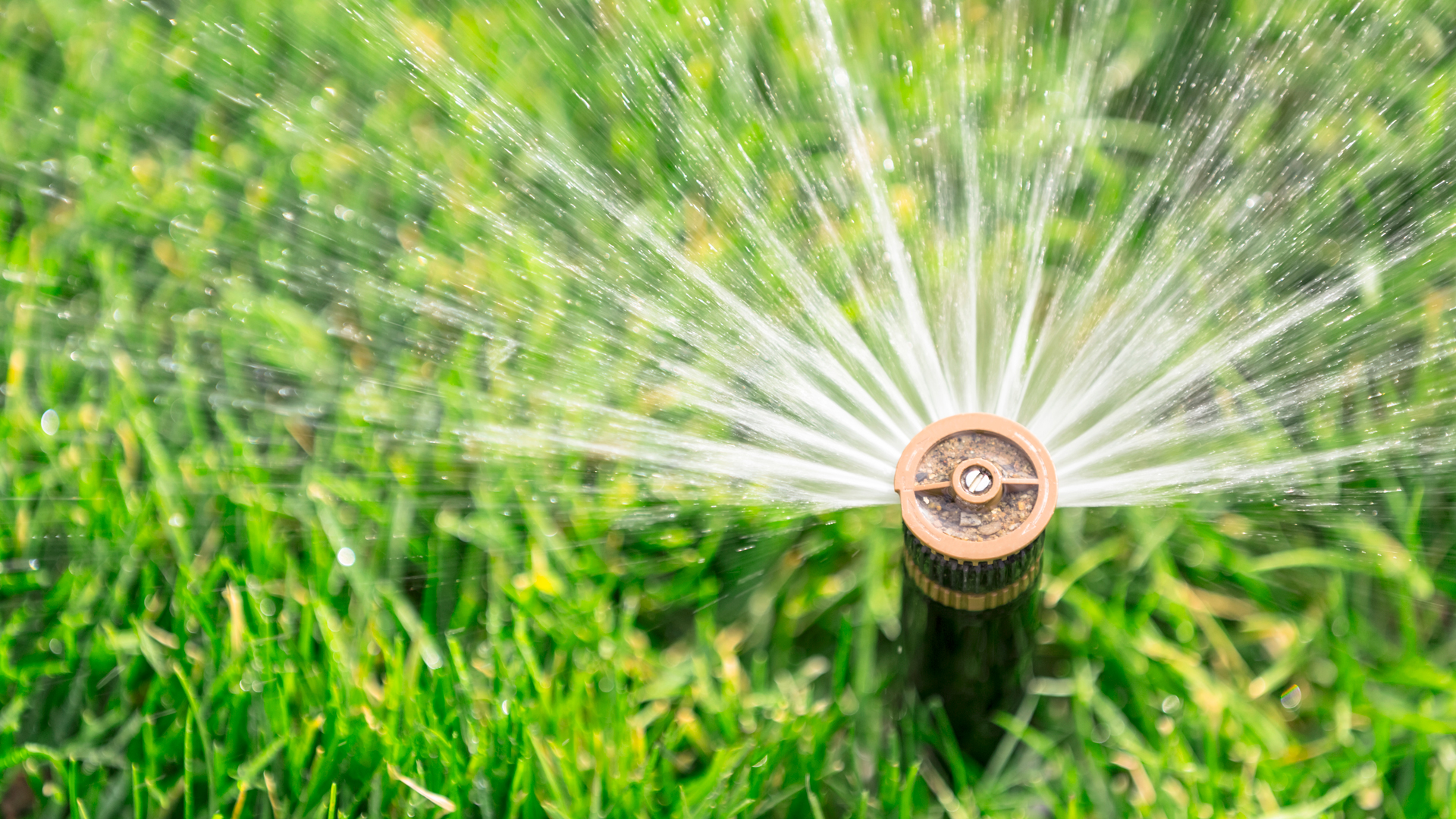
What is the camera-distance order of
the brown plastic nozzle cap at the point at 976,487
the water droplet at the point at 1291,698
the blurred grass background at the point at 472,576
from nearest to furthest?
the brown plastic nozzle cap at the point at 976,487, the blurred grass background at the point at 472,576, the water droplet at the point at 1291,698

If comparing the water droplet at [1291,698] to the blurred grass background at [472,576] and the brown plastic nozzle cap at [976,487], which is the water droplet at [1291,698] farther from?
the brown plastic nozzle cap at [976,487]

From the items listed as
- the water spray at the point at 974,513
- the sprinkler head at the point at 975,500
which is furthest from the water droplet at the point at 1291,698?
the sprinkler head at the point at 975,500

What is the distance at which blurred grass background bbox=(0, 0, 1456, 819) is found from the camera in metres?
1.70

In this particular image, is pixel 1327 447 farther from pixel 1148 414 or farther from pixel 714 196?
pixel 714 196

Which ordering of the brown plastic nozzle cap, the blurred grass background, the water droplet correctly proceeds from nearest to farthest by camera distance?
the brown plastic nozzle cap, the blurred grass background, the water droplet

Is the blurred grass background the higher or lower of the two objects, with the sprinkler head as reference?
lower

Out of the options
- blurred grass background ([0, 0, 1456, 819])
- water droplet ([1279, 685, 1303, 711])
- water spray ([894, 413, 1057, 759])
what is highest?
water spray ([894, 413, 1057, 759])

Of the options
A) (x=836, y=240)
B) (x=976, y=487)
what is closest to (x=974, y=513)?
(x=976, y=487)

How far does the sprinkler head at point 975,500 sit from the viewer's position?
1.24m

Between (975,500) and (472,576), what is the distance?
1009 mm

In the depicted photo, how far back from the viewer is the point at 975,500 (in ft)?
4.05

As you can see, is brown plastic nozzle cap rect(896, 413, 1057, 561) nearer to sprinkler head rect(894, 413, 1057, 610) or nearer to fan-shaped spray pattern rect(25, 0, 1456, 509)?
sprinkler head rect(894, 413, 1057, 610)

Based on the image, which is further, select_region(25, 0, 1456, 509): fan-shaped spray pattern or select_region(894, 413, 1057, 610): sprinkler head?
select_region(25, 0, 1456, 509): fan-shaped spray pattern

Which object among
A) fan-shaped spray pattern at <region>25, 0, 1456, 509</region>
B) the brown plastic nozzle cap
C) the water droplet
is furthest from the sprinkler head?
the water droplet
